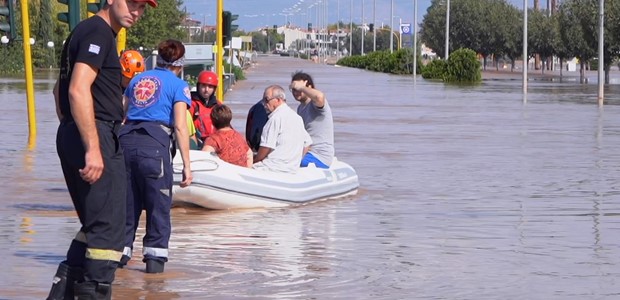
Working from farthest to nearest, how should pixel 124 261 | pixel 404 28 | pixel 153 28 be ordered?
pixel 404 28 → pixel 153 28 → pixel 124 261

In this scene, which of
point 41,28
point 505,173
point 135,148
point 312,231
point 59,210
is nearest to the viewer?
point 135,148

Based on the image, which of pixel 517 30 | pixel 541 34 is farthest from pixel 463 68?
pixel 517 30

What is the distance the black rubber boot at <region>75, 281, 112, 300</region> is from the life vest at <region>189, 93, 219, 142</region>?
22.0 ft

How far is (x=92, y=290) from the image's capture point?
706cm

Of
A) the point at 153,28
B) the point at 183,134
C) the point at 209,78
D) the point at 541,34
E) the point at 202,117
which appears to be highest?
the point at 209,78

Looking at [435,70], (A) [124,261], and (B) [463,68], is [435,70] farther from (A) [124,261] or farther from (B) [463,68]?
(A) [124,261]

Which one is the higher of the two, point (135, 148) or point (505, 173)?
point (135, 148)

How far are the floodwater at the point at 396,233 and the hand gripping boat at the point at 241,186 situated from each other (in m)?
0.13

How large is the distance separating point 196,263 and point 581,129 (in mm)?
19255

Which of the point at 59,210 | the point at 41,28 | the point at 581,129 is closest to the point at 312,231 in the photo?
the point at 59,210

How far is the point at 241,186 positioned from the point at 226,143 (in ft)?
1.60

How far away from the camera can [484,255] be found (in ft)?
34.4

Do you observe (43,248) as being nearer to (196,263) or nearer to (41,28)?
(196,263)

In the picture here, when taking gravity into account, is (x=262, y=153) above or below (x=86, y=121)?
below
